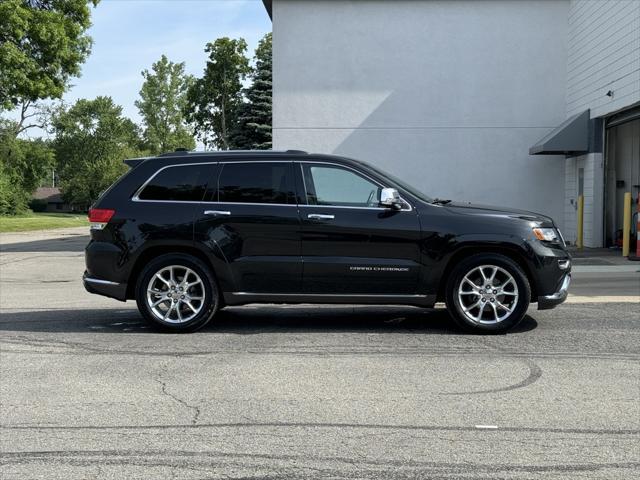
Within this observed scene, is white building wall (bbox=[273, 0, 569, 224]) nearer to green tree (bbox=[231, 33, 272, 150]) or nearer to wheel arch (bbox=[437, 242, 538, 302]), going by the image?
wheel arch (bbox=[437, 242, 538, 302])

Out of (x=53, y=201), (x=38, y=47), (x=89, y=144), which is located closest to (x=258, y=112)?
(x=38, y=47)

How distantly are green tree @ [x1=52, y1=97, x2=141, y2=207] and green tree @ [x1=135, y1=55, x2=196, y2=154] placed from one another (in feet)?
51.7

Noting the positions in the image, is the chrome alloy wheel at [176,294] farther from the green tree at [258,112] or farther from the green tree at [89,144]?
the green tree at [89,144]

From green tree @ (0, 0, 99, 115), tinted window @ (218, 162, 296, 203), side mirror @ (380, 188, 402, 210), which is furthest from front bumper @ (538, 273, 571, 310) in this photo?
green tree @ (0, 0, 99, 115)

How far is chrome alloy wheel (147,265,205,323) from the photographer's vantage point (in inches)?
314

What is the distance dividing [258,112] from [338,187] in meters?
41.3

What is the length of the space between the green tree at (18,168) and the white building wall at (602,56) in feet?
180

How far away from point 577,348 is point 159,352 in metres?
3.93

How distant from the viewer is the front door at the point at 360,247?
25.5 feet

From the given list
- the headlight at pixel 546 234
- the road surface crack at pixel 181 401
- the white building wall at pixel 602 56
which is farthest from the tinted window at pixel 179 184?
the white building wall at pixel 602 56

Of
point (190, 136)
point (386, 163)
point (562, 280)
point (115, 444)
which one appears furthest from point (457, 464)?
point (190, 136)

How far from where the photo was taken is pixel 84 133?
111 metres

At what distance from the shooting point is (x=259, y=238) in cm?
796

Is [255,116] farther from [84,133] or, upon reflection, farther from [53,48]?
[84,133]
